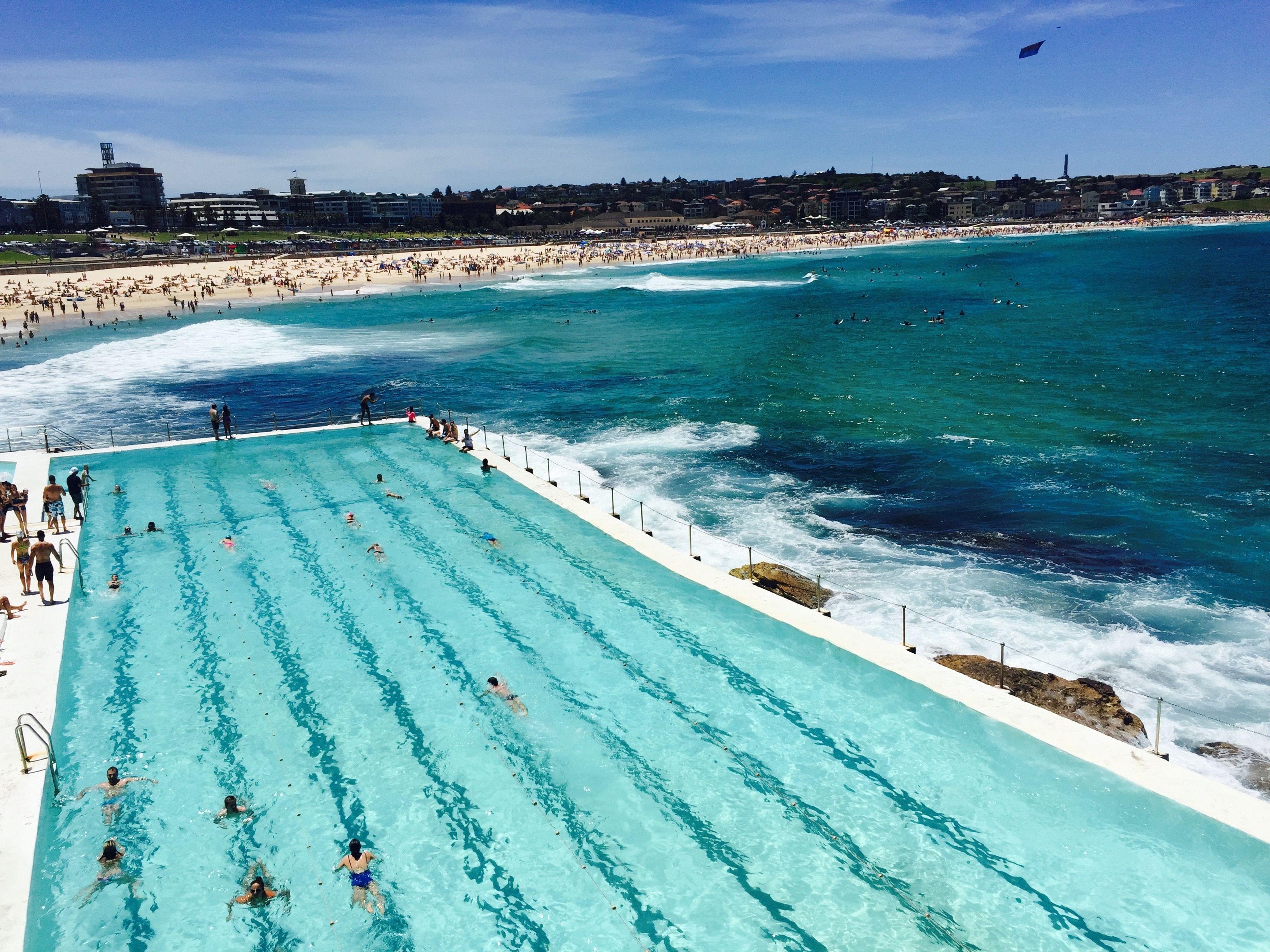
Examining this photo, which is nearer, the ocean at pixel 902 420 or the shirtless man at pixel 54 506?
the ocean at pixel 902 420

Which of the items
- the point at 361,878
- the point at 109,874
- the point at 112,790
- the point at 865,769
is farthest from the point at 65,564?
the point at 865,769

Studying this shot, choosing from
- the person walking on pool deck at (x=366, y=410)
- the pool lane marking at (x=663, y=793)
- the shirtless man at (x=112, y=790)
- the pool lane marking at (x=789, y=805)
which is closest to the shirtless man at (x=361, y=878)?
the pool lane marking at (x=663, y=793)

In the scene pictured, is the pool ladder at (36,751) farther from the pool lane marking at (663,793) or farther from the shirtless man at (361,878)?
the pool lane marking at (663,793)

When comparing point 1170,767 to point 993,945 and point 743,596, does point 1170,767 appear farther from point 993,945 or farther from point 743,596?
point 743,596

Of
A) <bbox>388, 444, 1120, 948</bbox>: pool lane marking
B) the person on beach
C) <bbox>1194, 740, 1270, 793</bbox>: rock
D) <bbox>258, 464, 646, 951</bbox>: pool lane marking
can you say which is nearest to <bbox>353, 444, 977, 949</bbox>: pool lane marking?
<bbox>388, 444, 1120, 948</bbox>: pool lane marking

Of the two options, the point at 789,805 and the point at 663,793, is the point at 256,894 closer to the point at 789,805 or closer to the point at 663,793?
the point at 663,793

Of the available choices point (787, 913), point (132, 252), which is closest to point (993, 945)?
point (787, 913)
